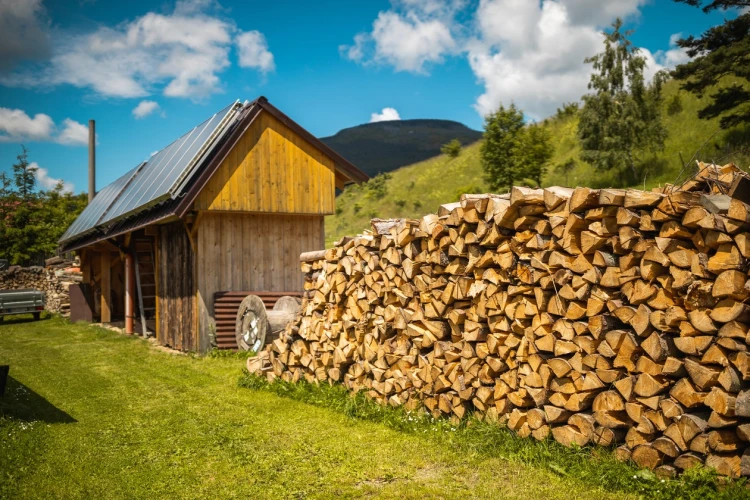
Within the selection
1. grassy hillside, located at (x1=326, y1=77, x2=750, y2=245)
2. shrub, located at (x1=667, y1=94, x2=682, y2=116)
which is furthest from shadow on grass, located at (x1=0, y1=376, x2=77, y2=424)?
shrub, located at (x1=667, y1=94, x2=682, y2=116)

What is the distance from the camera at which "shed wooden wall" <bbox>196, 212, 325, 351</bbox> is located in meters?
12.4

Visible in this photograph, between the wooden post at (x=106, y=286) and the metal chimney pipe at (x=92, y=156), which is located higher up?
the metal chimney pipe at (x=92, y=156)

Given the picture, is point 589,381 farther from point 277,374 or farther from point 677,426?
point 277,374

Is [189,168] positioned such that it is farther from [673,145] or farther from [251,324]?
[673,145]

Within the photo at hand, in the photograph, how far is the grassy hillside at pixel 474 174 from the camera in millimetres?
30547

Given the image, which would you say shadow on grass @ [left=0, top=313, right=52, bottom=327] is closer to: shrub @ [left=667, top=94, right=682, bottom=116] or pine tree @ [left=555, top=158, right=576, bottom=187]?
pine tree @ [left=555, top=158, right=576, bottom=187]

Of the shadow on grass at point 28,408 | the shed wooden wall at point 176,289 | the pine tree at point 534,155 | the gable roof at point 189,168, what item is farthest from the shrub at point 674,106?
the shadow on grass at point 28,408

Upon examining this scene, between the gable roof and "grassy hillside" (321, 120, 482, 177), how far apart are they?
A: 89484mm

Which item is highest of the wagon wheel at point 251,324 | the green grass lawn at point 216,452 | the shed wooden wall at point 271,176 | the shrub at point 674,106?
the shrub at point 674,106

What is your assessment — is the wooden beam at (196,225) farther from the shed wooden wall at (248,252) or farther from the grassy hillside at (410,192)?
the grassy hillside at (410,192)

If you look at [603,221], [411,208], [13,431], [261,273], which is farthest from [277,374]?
[411,208]

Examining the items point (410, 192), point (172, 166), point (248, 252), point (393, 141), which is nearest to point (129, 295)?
point (172, 166)

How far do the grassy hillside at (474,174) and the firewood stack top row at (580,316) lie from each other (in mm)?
23779

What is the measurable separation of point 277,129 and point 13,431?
321 inches
